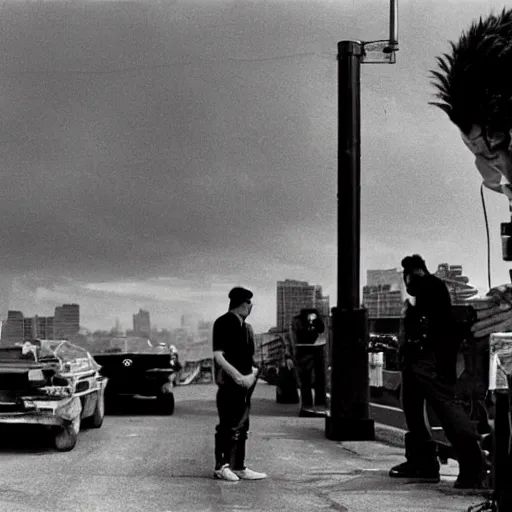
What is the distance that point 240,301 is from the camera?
9664 millimetres

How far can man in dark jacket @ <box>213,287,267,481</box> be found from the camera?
948cm

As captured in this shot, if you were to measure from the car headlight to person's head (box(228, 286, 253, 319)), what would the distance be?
3210mm

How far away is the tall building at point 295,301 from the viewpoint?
18109 millimetres

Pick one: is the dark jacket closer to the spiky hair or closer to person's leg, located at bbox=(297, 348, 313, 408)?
the spiky hair

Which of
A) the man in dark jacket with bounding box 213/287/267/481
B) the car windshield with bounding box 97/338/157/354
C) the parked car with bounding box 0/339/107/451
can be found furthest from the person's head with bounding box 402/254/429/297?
the car windshield with bounding box 97/338/157/354

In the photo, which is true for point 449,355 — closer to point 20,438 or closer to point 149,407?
point 20,438

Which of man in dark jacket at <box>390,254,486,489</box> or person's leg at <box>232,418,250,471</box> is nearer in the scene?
man in dark jacket at <box>390,254,486,489</box>

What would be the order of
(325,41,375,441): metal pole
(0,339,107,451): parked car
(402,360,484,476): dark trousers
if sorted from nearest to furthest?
(402,360,484,476): dark trousers
(0,339,107,451): parked car
(325,41,375,441): metal pole

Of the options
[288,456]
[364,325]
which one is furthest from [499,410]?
[364,325]

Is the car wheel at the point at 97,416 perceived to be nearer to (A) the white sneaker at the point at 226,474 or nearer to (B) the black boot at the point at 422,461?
(A) the white sneaker at the point at 226,474

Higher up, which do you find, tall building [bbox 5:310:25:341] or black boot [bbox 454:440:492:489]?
tall building [bbox 5:310:25:341]

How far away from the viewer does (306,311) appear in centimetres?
1700

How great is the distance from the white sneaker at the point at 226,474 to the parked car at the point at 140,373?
24.0 ft

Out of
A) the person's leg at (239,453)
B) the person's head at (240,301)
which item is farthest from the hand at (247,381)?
the person's head at (240,301)
